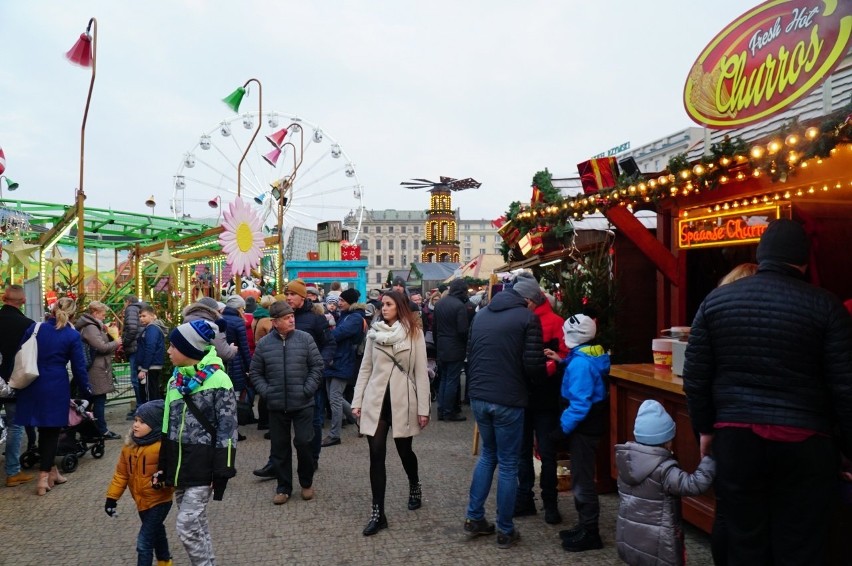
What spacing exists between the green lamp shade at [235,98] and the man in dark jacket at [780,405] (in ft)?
39.5

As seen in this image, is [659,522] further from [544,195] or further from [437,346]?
[437,346]

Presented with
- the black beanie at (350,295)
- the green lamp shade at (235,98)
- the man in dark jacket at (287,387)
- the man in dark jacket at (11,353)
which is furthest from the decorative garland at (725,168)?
the green lamp shade at (235,98)

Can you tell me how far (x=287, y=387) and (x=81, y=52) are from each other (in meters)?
6.04

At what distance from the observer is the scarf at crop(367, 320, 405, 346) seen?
4.54m

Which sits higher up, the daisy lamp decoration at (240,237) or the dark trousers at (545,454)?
the daisy lamp decoration at (240,237)

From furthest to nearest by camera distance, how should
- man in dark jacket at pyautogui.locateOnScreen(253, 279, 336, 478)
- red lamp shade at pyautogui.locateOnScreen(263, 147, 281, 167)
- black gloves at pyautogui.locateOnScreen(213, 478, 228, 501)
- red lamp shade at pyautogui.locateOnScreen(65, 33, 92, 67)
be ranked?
red lamp shade at pyautogui.locateOnScreen(263, 147, 281, 167)
red lamp shade at pyautogui.locateOnScreen(65, 33, 92, 67)
man in dark jacket at pyautogui.locateOnScreen(253, 279, 336, 478)
black gloves at pyautogui.locateOnScreen(213, 478, 228, 501)

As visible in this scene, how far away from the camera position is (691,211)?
5.85 m

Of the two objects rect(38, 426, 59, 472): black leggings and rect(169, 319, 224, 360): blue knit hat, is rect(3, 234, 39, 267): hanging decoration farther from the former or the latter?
rect(169, 319, 224, 360): blue knit hat

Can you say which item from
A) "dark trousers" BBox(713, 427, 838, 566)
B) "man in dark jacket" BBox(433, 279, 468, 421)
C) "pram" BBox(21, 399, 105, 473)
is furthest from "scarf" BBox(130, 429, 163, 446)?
"man in dark jacket" BBox(433, 279, 468, 421)

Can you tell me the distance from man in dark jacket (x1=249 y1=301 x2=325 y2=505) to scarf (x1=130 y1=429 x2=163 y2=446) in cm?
163

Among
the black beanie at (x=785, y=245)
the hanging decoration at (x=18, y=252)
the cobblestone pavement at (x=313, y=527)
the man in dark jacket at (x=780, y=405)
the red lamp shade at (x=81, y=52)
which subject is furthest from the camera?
the hanging decoration at (x=18, y=252)

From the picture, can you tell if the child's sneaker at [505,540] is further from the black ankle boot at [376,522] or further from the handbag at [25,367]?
the handbag at [25,367]

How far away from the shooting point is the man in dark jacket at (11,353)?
577 cm

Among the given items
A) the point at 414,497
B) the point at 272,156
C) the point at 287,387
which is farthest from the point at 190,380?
the point at 272,156
